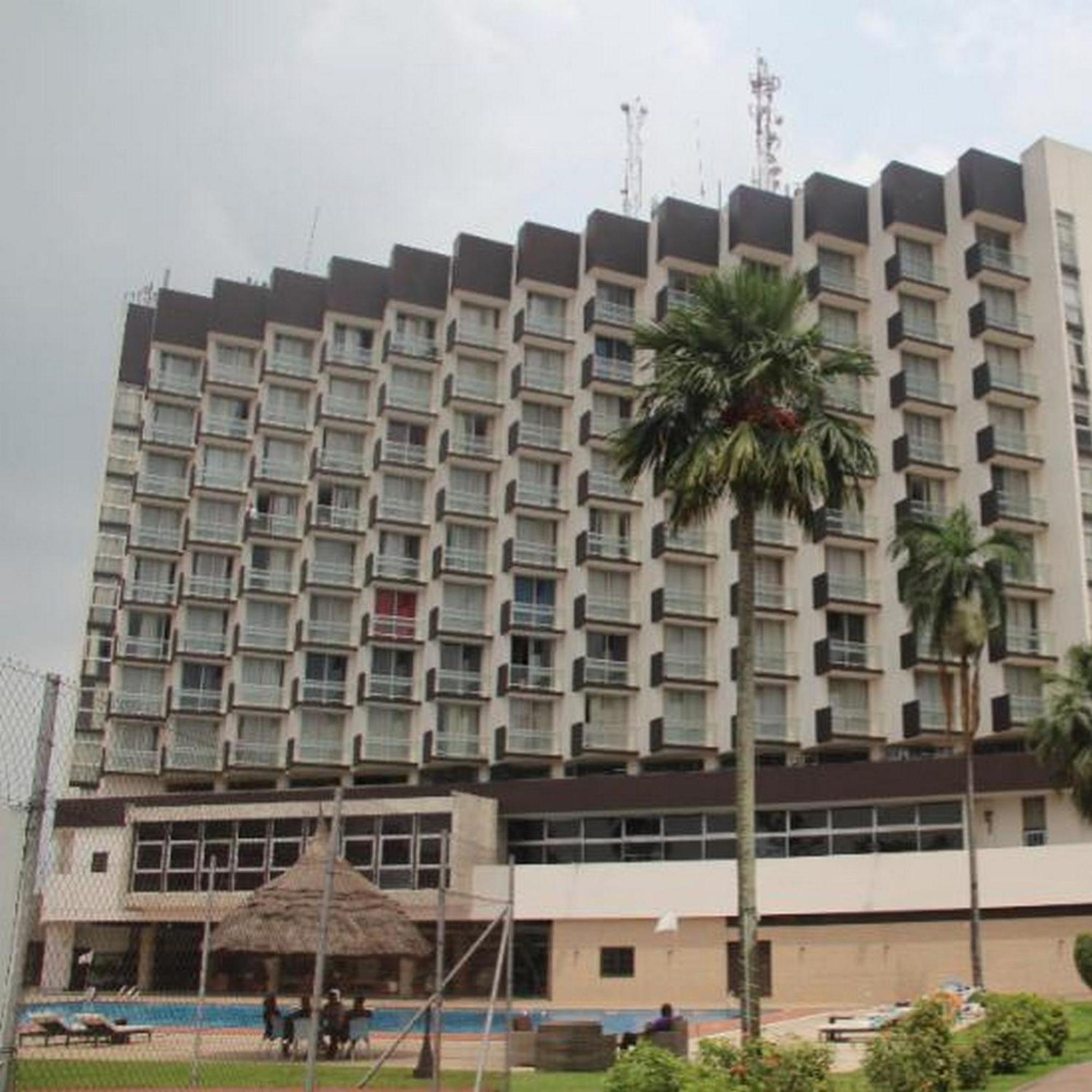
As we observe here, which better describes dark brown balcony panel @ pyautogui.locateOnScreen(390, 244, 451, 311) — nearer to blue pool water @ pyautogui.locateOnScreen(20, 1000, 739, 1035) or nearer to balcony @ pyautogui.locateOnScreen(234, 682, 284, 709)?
balcony @ pyautogui.locateOnScreen(234, 682, 284, 709)

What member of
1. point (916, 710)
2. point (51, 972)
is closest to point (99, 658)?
point (51, 972)

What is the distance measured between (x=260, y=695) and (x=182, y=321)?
24598 mm

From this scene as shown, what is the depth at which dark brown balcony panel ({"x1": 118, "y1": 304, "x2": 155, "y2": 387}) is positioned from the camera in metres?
91.4

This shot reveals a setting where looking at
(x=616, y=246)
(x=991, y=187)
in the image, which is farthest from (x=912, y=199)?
(x=616, y=246)

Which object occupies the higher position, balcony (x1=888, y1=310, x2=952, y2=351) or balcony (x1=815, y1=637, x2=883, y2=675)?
balcony (x1=888, y1=310, x2=952, y2=351)

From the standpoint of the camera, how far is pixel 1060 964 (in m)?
47.3

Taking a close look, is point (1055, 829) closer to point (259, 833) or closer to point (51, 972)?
point (259, 833)

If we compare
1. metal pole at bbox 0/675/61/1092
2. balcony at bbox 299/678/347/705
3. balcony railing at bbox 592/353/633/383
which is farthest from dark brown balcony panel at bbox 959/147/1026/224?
metal pole at bbox 0/675/61/1092

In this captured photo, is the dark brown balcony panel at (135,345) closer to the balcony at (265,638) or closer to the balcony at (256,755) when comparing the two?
the balcony at (265,638)

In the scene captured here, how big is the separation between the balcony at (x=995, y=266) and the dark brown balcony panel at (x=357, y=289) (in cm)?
3338

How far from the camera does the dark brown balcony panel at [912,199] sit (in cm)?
6700

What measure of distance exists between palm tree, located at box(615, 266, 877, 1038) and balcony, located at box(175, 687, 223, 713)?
51.4m

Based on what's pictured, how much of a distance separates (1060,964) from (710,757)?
22264 mm

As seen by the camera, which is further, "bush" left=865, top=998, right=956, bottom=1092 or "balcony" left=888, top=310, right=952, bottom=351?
"balcony" left=888, top=310, right=952, bottom=351
